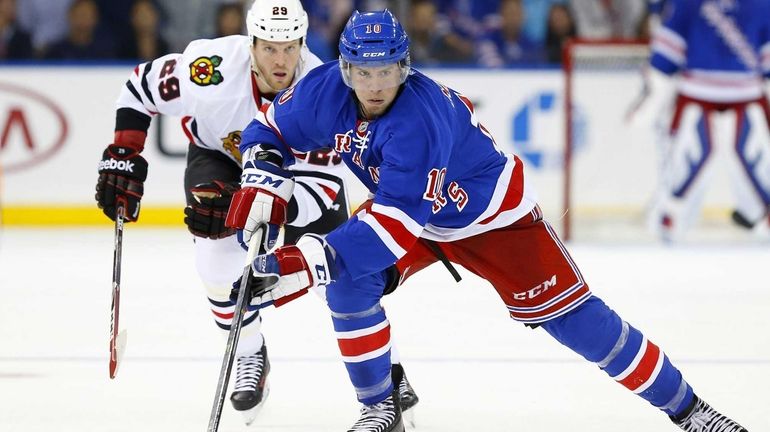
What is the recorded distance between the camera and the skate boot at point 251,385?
3.36 m

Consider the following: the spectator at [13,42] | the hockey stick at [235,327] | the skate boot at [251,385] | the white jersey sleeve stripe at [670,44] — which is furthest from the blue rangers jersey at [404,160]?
the spectator at [13,42]

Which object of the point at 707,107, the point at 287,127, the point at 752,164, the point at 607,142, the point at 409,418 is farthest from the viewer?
the point at 607,142

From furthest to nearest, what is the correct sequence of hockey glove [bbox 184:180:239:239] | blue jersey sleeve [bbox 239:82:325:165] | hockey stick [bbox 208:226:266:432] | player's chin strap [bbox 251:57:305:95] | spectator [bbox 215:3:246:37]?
1. spectator [bbox 215:3:246:37]
2. player's chin strap [bbox 251:57:305:95]
3. hockey glove [bbox 184:180:239:239]
4. blue jersey sleeve [bbox 239:82:325:165]
5. hockey stick [bbox 208:226:266:432]

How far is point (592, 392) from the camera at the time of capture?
3633 millimetres

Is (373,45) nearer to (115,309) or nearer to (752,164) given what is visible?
(115,309)

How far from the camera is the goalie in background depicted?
20.5ft

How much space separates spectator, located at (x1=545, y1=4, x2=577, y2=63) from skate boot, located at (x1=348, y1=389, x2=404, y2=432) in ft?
13.8

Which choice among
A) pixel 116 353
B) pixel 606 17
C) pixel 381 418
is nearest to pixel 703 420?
pixel 381 418

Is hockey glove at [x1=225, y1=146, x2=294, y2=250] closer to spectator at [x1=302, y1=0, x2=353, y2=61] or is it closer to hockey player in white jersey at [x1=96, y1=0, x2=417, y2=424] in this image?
hockey player in white jersey at [x1=96, y1=0, x2=417, y2=424]

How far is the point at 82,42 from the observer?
22.3ft

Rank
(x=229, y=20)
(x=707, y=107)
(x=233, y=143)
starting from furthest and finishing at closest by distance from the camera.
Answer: (x=229, y=20)
(x=707, y=107)
(x=233, y=143)

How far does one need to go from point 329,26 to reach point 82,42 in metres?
1.33

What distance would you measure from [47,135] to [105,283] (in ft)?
5.09

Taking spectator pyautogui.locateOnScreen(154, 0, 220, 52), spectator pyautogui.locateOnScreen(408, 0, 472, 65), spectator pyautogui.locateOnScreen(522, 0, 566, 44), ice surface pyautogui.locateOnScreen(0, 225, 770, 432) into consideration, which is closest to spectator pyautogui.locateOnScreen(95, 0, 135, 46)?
spectator pyautogui.locateOnScreen(154, 0, 220, 52)
